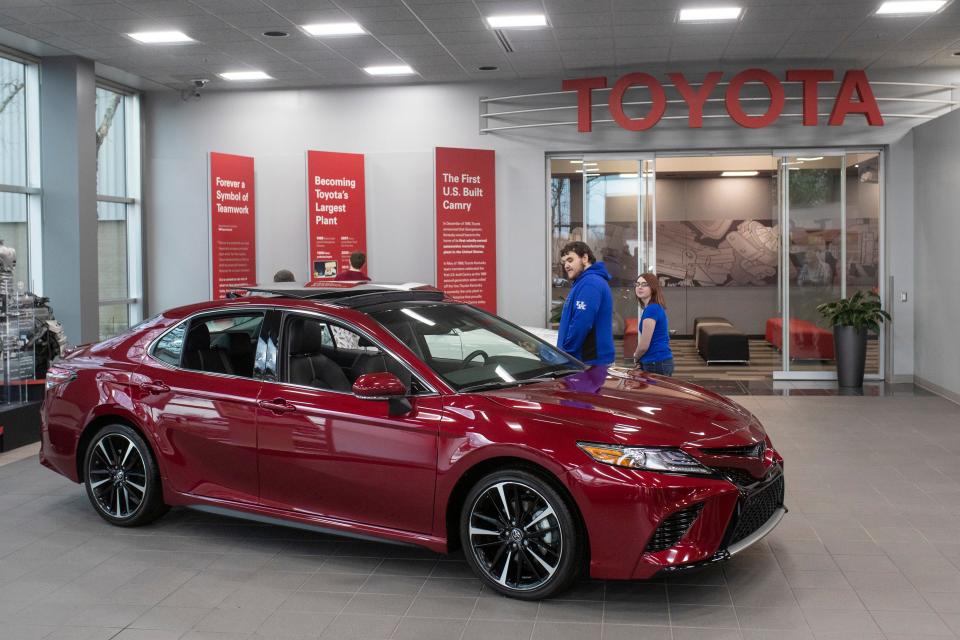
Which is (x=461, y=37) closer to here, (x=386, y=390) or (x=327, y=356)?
(x=327, y=356)

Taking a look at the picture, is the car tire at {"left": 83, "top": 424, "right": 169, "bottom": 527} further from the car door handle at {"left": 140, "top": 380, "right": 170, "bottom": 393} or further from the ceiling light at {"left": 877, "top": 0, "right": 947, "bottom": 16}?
the ceiling light at {"left": 877, "top": 0, "right": 947, "bottom": 16}

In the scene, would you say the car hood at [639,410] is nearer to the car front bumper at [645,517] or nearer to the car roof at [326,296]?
the car front bumper at [645,517]

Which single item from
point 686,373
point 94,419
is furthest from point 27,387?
point 686,373

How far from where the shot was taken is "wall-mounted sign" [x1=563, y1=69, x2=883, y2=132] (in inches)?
437

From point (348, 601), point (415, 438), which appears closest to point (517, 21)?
point (415, 438)

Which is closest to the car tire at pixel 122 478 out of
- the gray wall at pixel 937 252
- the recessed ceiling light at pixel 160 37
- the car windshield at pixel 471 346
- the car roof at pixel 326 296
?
the car roof at pixel 326 296

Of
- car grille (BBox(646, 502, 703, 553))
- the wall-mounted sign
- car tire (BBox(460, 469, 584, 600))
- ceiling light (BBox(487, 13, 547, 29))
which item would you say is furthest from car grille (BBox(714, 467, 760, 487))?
the wall-mounted sign

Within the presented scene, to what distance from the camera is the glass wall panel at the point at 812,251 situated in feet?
39.4

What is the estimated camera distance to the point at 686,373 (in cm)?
1331

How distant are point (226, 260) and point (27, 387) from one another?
408 centimetres

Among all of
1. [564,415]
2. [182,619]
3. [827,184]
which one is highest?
[827,184]

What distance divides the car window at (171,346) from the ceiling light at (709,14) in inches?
233

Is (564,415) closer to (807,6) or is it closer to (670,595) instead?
(670,595)

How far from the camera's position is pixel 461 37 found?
1000 centimetres
